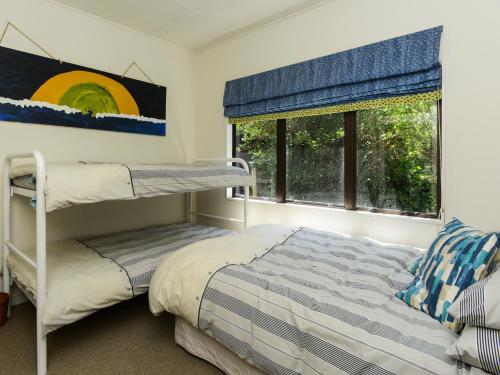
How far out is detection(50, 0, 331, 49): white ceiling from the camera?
2.46m

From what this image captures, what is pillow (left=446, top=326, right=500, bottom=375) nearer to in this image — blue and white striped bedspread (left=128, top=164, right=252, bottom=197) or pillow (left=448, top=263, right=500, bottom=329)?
pillow (left=448, top=263, right=500, bottom=329)

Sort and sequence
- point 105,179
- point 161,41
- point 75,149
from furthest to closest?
point 161,41 < point 75,149 < point 105,179

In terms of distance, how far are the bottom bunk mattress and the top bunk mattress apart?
45 centimetres

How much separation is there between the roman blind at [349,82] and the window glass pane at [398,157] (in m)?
0.17

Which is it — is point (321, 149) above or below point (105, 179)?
above

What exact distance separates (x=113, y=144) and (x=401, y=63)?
2469mm

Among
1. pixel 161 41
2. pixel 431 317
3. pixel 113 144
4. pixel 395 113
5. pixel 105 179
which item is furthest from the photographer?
pixel 161 41

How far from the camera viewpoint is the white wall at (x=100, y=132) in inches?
91.3

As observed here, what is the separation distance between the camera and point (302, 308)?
4.06 feet

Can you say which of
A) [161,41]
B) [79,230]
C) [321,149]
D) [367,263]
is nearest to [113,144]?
[79,230]

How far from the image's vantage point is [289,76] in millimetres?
2641

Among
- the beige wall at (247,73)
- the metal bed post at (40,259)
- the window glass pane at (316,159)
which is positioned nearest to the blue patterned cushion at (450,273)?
the beige wall at (247,73)

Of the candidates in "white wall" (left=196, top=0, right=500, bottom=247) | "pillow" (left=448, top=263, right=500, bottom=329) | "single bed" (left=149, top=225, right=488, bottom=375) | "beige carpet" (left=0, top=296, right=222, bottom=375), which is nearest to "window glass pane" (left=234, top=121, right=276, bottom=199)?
"white wall" (left=196, top=0, right=500, bottom=247)

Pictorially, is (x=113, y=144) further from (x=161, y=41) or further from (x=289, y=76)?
(x=289, y=76)
